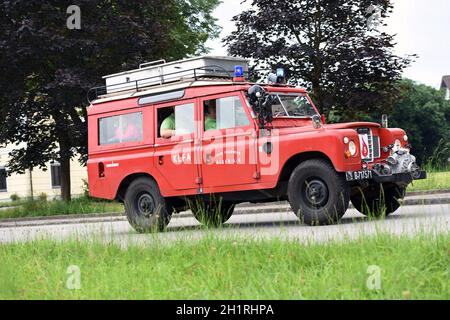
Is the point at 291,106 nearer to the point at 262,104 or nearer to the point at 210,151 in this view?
the point at 262,104

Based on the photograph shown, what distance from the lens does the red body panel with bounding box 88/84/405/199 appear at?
10.3 metres

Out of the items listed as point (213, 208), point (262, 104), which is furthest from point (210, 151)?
point (213, 208)

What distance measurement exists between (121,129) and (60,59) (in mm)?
12675

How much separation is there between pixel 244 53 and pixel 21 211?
940 centimetres

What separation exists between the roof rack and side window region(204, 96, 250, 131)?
73 cm

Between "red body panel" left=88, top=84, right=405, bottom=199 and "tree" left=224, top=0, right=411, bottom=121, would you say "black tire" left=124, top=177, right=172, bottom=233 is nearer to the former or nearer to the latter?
"red body panel" left=88, top=84, right=405, bottom=199

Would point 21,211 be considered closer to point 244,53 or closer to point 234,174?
point 244,53

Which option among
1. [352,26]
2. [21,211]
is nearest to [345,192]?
[352,26]

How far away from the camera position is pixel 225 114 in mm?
11242

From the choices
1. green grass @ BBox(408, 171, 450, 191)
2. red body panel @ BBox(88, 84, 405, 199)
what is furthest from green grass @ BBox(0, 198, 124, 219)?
green grass @ BBox(408, 171, 450, 191)

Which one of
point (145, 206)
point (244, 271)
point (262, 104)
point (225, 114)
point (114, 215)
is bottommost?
point (114, 215)
